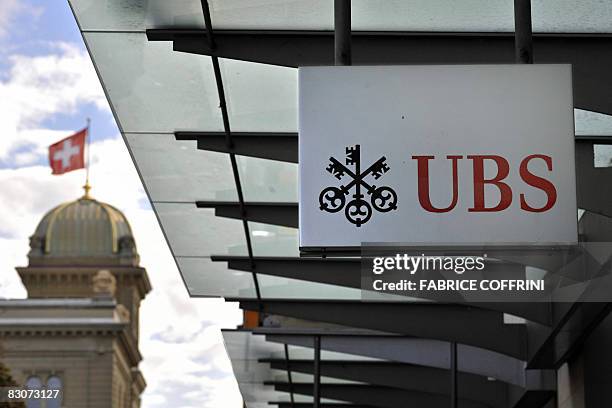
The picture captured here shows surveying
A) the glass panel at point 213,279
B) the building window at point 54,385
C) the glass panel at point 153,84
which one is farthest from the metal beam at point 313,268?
the building window at point 54,385

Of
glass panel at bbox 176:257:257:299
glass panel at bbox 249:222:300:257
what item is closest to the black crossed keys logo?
glass panel at bbox 249:222:300:257

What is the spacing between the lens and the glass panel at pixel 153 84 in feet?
43.6

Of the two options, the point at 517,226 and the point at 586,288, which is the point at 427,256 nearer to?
the point at 517,226

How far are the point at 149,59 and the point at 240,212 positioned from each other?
4.49 meters

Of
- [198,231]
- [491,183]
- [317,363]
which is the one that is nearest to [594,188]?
[491,183]

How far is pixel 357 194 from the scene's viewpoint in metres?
9.06

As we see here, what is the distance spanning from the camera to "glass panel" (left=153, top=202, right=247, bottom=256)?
18141 mm

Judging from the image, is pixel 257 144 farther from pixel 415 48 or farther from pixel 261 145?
pixel 415 48

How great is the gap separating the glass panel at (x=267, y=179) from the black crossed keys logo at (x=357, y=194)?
680 cm

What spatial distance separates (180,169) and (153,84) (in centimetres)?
251

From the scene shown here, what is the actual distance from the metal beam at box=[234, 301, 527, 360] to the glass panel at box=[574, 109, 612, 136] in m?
6.06

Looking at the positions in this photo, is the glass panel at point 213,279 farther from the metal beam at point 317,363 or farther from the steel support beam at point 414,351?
the metal beam at point 317,363

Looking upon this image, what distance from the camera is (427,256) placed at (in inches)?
361

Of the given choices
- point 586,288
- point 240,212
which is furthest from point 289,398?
point 586,288
